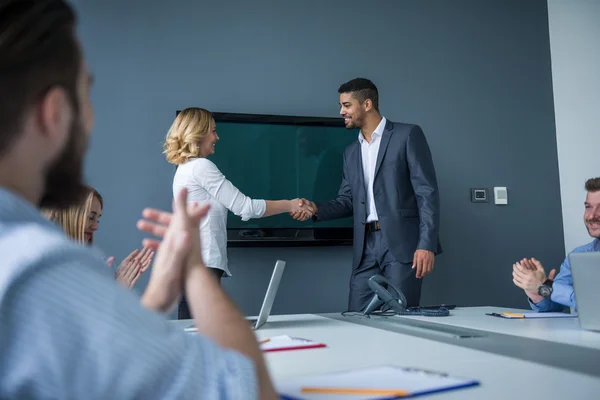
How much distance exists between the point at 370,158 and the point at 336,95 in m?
0.67

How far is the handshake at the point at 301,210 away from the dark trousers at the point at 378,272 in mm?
377

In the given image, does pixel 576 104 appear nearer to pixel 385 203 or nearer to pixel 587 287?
pixel 385 203

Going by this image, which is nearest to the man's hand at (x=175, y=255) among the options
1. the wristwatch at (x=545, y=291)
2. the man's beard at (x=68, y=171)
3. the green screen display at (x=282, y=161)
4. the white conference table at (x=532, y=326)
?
the man's beard at (x=68, y=171)

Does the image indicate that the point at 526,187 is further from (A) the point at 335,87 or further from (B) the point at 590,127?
(A) the point at 335,87

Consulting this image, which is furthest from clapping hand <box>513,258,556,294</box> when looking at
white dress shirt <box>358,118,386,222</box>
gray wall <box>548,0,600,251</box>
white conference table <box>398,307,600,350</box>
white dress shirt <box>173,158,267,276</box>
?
gray wall <box>548,0,600,251</box>

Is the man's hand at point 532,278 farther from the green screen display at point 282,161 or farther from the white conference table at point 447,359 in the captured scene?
the green screen display at point 282,161

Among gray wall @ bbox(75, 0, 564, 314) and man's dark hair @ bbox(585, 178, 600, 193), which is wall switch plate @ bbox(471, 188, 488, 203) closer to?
gray wall @ bbox(75, 0, 564, 314)

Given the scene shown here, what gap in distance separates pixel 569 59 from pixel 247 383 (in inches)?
176

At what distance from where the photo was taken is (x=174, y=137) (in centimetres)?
308

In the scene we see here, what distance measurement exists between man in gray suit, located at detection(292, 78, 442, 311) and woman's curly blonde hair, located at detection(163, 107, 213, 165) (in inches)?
30.9

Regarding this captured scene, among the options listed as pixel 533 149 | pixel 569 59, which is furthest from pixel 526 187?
pixel 569 59

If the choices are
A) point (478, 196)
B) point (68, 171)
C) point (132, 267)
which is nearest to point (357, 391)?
point (68, 171)

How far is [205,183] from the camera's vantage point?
9.82 ft

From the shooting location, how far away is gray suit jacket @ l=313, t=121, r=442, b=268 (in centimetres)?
317
